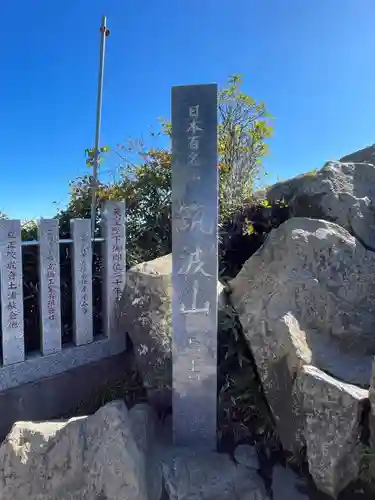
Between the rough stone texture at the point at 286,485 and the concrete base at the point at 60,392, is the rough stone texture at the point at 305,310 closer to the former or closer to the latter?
the rough stone texture at the point at 286,485

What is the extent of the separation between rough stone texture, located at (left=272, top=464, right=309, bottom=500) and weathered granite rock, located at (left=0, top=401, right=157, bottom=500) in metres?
1.06

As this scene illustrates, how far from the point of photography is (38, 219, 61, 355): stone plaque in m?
3.85

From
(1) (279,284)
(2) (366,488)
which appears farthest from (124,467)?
(1) (279,284)

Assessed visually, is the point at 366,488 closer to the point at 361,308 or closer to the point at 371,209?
the point at 361,308

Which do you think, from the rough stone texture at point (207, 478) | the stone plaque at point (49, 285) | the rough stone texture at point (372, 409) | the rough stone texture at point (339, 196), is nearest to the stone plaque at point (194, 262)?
the rough stone texture at point (207, 478)

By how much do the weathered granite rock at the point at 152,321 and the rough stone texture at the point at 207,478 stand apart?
687mm

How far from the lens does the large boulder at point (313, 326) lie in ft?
8.87

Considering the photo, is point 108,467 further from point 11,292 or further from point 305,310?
point 305,310

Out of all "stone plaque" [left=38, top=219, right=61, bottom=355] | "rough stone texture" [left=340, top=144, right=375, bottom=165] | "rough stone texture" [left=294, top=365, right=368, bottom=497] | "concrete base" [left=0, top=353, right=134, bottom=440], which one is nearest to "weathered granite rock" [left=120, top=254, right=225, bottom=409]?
"concrete base" [left=0, top=353, right=134, bottom=440]

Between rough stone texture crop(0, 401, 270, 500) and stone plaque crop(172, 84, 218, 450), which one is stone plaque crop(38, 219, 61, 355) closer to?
rough stone texture crop(0, 401, 270, 500)

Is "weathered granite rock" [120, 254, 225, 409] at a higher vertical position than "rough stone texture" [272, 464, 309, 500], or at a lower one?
higher

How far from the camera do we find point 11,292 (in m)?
3.68

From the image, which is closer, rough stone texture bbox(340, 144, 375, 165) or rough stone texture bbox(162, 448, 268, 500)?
rough stone texture bbox(162, 448, 268, 500)

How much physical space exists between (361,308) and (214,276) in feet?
5.64
